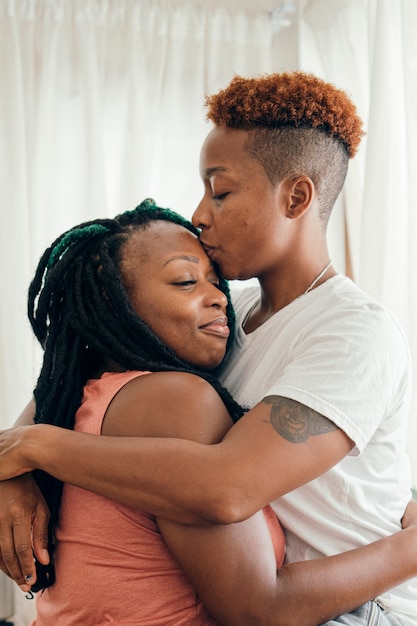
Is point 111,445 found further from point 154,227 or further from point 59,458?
point 154,227

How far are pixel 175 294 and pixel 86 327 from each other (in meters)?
0.17

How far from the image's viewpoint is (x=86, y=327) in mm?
1265

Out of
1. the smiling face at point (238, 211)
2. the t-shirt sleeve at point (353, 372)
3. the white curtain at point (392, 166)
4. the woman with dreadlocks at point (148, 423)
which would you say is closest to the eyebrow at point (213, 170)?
the smiling face at point (238, 211)

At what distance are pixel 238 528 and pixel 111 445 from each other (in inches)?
9.0

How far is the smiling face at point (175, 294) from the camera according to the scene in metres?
1.29

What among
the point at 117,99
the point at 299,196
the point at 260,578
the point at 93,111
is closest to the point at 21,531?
the point at 260,578

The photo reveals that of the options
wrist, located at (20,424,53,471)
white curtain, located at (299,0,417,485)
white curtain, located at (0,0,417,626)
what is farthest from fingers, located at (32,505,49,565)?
white curtain, located at (0,0,417,626)

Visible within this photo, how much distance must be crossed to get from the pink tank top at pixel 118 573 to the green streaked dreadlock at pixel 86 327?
0.23 ft

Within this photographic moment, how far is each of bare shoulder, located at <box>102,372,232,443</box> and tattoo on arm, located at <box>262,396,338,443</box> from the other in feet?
0.31

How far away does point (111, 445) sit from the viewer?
1.08 metres

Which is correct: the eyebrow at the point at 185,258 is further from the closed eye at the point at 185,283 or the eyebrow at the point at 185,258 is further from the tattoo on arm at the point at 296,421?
the tattoo on arm at the point at 296,421

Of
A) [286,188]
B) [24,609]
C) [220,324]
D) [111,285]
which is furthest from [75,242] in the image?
[24,609]

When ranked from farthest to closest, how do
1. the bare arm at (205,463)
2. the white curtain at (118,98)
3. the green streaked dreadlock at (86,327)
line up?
the white curtain at (118,98)
the green streaked dreadlock at (86,327)
the bare arm at (205,463)

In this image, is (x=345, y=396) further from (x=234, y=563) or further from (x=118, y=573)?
(x=118, y=573)
